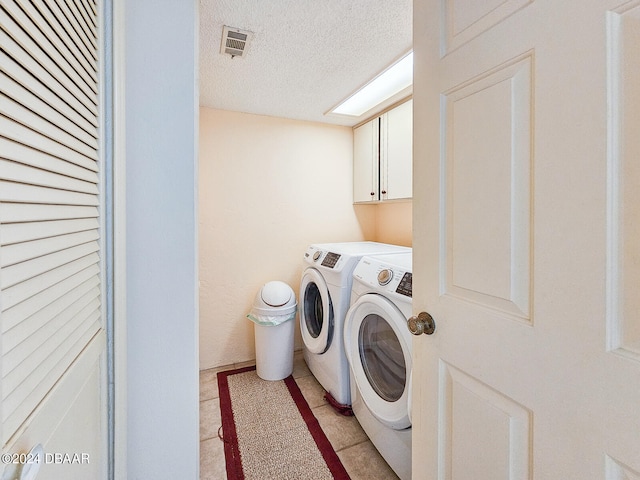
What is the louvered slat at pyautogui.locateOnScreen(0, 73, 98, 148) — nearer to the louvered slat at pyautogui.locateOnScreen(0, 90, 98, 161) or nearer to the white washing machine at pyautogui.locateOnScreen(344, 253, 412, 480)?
the louvered slat at pyautogui.locateOnScreen(0, 90, 98, 161)

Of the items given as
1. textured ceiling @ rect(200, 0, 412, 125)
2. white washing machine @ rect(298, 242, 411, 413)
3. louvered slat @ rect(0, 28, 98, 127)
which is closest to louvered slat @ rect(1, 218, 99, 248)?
louvered slat @ rect(0, 28, 98, 127)

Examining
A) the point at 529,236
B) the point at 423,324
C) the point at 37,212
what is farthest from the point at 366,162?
the point at 37,212

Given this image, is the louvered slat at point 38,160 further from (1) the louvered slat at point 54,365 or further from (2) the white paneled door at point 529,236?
(2) the white paneled door at point 529,236

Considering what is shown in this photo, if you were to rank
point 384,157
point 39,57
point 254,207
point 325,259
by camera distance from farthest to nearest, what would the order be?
point 254,207, point 384,157, point 325,259, point 39,57

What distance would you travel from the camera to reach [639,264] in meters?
0.47

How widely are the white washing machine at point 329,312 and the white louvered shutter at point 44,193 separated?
4.32ft

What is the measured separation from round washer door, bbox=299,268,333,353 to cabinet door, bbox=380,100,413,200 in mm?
868

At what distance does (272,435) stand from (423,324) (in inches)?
52.8

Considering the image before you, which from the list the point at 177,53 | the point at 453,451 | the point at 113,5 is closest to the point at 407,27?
the point at 177,53

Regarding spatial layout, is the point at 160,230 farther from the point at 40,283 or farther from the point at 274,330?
the point at 274,330

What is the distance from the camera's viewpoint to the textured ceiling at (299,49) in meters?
1.29

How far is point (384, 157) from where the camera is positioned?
236cm

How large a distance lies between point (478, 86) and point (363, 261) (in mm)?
1123

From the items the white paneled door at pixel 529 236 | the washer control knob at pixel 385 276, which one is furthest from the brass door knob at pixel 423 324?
the washer control knob at pixel 385 276
